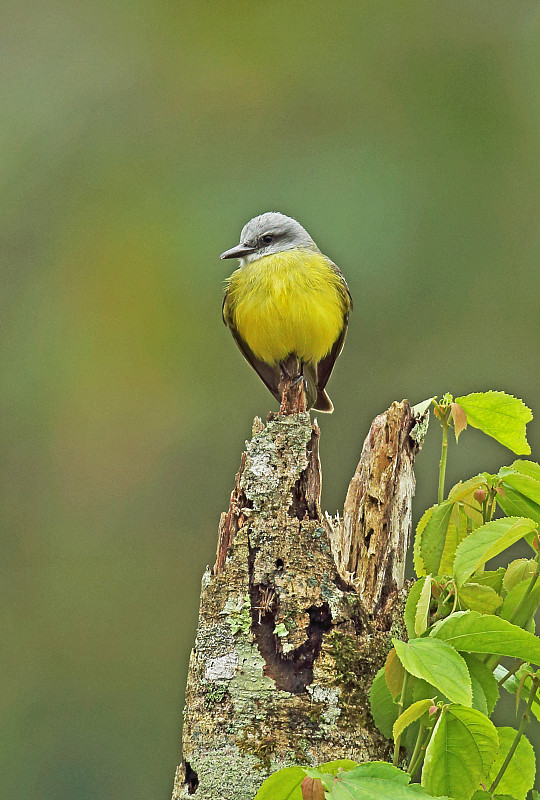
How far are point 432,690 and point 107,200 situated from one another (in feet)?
29.0

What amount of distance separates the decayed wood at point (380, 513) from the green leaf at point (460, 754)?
759 mm

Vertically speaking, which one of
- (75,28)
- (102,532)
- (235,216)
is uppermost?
(75,28)

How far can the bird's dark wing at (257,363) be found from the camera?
17.4ft

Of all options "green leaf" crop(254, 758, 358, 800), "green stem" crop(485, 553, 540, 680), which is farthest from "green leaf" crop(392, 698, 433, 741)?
"green stem" crop(485, 553, 540, 680)

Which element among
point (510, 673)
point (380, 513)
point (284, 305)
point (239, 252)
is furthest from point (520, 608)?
point (239, 252)

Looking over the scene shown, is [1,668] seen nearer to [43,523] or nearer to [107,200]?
[43,523]

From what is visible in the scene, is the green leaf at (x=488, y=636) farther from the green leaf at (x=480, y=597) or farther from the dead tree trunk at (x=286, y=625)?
the dead tree trunk at (x=286, y=625)

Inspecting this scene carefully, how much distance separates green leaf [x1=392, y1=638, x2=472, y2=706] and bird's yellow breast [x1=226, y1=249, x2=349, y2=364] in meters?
3.09

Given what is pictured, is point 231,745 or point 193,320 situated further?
point 193,320

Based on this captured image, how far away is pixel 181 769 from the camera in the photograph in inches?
103

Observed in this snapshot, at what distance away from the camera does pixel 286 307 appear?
5.03 metres

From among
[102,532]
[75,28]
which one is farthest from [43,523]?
[75,28]

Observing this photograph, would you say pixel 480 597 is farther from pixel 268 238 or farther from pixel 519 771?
pixel 268 238

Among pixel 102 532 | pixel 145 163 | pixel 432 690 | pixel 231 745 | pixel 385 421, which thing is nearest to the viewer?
pixel 432 690
